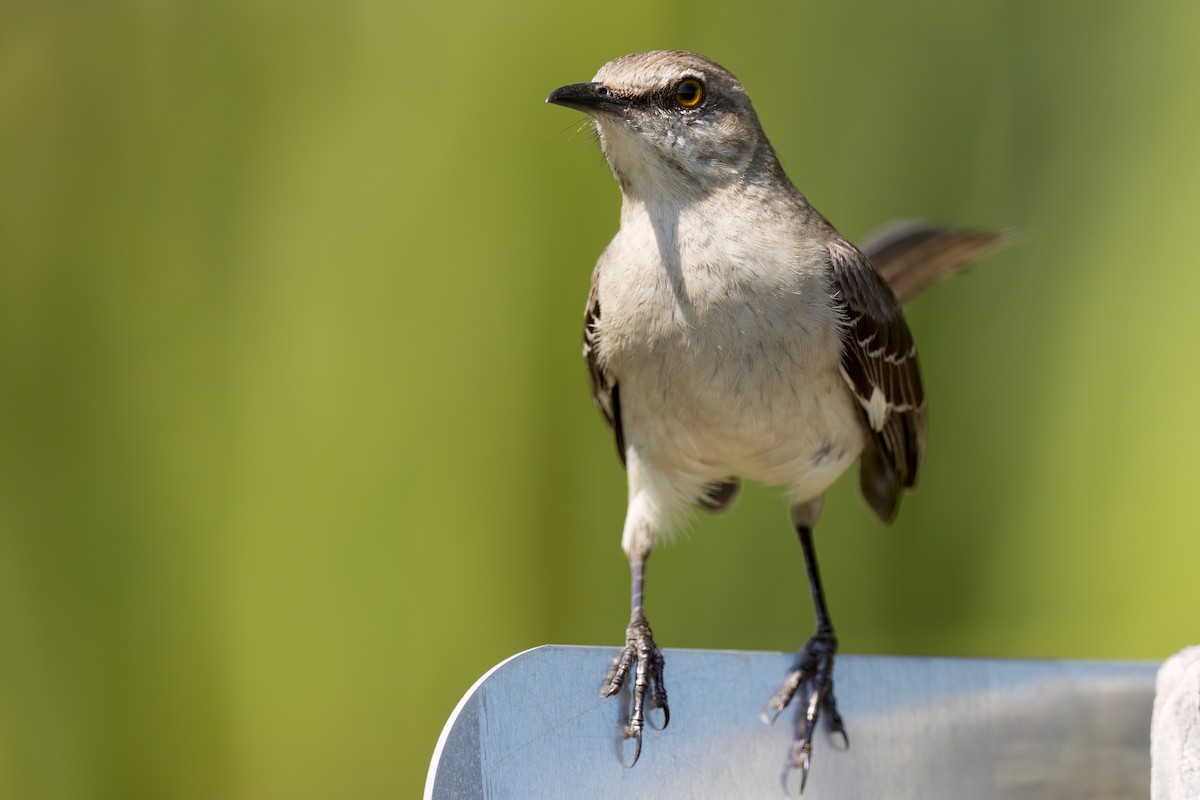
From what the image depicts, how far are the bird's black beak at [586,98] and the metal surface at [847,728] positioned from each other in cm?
109

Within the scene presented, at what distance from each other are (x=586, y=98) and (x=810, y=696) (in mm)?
1299

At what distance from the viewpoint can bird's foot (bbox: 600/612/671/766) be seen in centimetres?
191

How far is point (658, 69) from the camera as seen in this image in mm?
2465

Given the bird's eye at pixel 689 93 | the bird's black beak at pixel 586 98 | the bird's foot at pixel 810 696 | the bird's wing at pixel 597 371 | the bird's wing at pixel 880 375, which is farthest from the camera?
the bird's wing at pixel 597 371

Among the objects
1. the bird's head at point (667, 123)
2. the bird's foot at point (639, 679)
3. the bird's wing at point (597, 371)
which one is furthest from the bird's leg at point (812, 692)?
the bird's head at point (667, 123)

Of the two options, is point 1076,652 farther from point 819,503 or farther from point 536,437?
point 536,437

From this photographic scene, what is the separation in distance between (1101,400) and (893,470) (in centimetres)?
162

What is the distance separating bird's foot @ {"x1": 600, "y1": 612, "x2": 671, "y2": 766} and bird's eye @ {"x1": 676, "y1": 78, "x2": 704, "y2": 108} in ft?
3.68

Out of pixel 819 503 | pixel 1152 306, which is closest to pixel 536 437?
pixel 819 503

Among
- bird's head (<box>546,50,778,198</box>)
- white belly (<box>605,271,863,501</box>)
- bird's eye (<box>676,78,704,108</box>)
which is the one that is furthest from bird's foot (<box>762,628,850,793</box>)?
bird's eye (<box>676,78,704,108</box>)

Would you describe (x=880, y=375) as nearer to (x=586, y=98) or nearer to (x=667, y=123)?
(x=667, y=123)

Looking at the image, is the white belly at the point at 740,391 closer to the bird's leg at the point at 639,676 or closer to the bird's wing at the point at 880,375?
the bird's wing at the point at 880,375

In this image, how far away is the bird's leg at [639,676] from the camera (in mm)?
1909

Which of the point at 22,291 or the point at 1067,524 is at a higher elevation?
the point at 22,291
